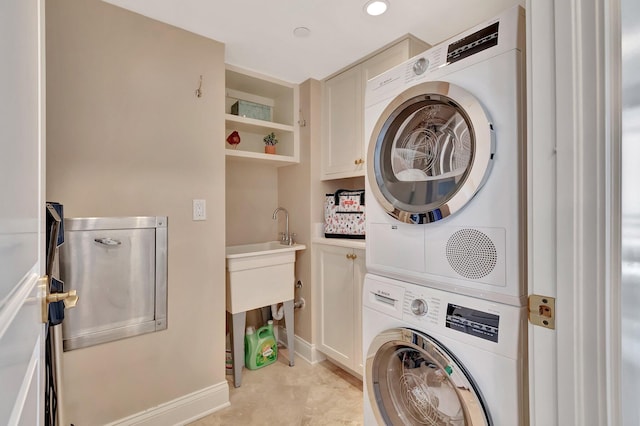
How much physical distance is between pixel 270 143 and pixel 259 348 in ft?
5.40

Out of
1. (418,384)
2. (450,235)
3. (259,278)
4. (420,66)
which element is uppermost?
(420,66)

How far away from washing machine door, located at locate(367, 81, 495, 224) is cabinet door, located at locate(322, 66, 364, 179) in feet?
2.64

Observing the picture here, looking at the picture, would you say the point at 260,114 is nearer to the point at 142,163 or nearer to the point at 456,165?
the point at 142,163

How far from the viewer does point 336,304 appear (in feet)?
7.06

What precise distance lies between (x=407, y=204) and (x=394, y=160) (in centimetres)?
22

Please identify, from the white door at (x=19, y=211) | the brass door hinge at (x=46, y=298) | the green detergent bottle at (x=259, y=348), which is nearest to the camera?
the white door at (x=19, y=211)

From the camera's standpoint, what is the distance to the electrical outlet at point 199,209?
5.78 feet

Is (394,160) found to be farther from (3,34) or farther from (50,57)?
(50,57)

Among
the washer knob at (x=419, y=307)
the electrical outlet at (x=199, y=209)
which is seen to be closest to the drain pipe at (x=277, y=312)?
the electrical outlet at (x=199, y=209)

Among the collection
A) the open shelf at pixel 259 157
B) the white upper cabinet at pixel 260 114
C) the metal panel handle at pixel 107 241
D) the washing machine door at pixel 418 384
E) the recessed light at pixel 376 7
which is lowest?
the washing machine door at pixel 418 384

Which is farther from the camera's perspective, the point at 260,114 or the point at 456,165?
the point at 260,114

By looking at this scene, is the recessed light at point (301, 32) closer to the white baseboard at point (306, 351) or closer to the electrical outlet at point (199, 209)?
the electrical outlet at point (199, 209)

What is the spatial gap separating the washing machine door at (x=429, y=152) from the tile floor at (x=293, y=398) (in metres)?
1.35

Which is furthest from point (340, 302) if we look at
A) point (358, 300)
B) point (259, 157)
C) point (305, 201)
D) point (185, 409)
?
point (259, 157)
